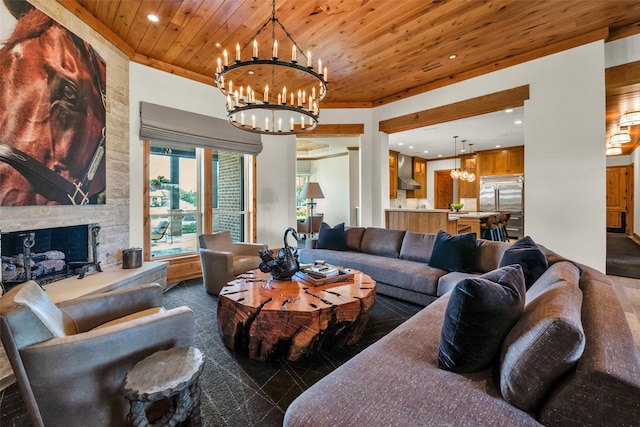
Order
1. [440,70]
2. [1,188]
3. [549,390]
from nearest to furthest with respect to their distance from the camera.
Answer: [549,390] < [1,188] < [440,70]

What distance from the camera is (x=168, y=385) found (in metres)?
1.15

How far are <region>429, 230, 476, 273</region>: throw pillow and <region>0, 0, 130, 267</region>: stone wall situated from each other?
12.5 ft

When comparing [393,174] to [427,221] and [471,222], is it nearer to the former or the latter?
[471,222]

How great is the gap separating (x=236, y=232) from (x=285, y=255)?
277 cm

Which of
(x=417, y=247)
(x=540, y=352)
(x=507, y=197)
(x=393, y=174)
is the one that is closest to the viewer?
(x=540, y=352)

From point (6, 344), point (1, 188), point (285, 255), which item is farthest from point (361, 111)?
point (6, 344)

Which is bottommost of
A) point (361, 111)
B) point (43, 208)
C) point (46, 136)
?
point (43, 208)

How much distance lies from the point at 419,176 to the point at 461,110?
5877 mm

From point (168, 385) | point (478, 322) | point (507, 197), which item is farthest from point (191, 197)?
point (507, 197)

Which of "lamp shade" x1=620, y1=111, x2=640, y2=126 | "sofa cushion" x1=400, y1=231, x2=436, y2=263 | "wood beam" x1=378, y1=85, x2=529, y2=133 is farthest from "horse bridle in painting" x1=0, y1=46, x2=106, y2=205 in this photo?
"lamp shade" x1=620, y1=111, x2=640, y2=126

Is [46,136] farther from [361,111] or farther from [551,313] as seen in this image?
[361,111]

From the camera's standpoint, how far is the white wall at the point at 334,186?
9000 millimetres

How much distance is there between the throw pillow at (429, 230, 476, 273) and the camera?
302 centimetres

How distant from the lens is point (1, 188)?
2145mm
